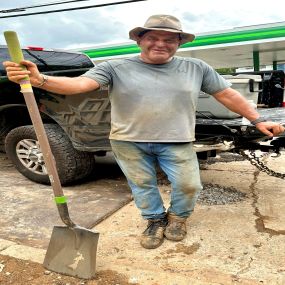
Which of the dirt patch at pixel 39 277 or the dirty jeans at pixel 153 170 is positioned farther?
the dirty jeans at pixel 153 170

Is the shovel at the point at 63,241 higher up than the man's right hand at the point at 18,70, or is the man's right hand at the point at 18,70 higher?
the man's right hand at the point at 18,70

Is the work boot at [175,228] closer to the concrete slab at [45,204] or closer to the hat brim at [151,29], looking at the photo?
the concrete slab at [45,204]

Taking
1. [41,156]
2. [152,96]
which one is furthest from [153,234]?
[41,156]

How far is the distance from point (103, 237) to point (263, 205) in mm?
1743

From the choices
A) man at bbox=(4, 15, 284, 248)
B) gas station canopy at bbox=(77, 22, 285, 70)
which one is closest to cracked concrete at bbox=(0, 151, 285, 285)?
man at bbox=(4, 15, 284, 248)

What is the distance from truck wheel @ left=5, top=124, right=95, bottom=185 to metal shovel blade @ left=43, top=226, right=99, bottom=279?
186 cm

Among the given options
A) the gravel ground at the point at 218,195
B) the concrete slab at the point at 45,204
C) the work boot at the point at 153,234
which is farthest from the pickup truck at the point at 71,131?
the work boot at the point at 153,234

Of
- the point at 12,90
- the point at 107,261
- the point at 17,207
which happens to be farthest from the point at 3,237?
the point at 12,90

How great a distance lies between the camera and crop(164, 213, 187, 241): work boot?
10.7 ft

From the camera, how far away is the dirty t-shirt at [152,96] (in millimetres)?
2961

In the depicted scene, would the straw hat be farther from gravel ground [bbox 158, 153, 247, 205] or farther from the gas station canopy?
the gas station canopy

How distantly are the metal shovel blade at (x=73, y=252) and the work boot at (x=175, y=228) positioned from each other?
77 centimetres

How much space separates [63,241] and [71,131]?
1878 millimetres

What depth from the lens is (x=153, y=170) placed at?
327 centimetres
